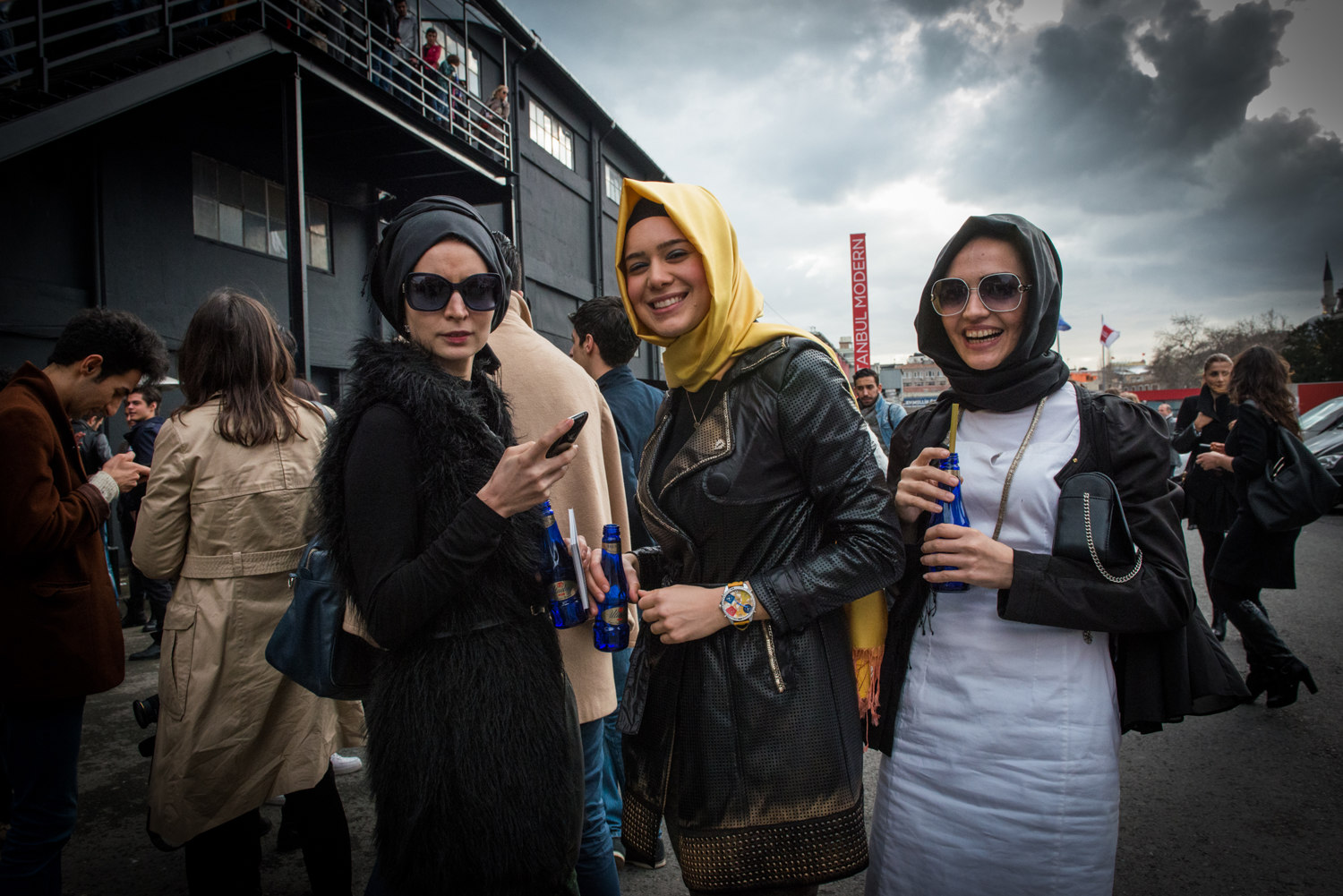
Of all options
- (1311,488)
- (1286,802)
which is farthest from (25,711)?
(1311,488)

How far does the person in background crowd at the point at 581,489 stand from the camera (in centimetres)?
226

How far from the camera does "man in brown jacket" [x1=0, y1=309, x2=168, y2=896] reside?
7.63 ft

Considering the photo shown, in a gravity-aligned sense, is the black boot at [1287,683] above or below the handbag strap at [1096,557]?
below

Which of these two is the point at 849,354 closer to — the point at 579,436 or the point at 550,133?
the point at 550,133

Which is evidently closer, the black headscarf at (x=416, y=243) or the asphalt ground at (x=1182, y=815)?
the black headscarf at (x=416, y=243)

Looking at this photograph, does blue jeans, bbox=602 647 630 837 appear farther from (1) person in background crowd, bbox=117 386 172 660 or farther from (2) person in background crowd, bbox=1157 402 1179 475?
(1) person in background crowd, bbox=117 386 172 660

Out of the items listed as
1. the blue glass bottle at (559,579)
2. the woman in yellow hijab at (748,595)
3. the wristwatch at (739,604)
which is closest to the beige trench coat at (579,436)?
the blue glass bottle at (559,579)

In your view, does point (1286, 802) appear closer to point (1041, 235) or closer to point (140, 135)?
point (1041, 235)

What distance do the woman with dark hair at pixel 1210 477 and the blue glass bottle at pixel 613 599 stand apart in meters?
4.69

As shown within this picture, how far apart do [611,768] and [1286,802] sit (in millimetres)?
3322

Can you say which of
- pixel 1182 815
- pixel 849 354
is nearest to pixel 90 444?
pixel 1182 815

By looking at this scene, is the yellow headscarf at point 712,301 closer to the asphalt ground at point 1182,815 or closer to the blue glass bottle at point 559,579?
the blue glass bottle at point 559,579

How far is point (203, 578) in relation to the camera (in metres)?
2.56

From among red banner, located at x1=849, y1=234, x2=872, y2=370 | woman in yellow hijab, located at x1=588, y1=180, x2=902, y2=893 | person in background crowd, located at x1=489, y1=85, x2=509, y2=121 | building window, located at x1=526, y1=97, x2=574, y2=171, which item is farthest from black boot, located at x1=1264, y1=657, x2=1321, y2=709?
red banner, located at x1=849, y1=234, x2=872, y2=370
